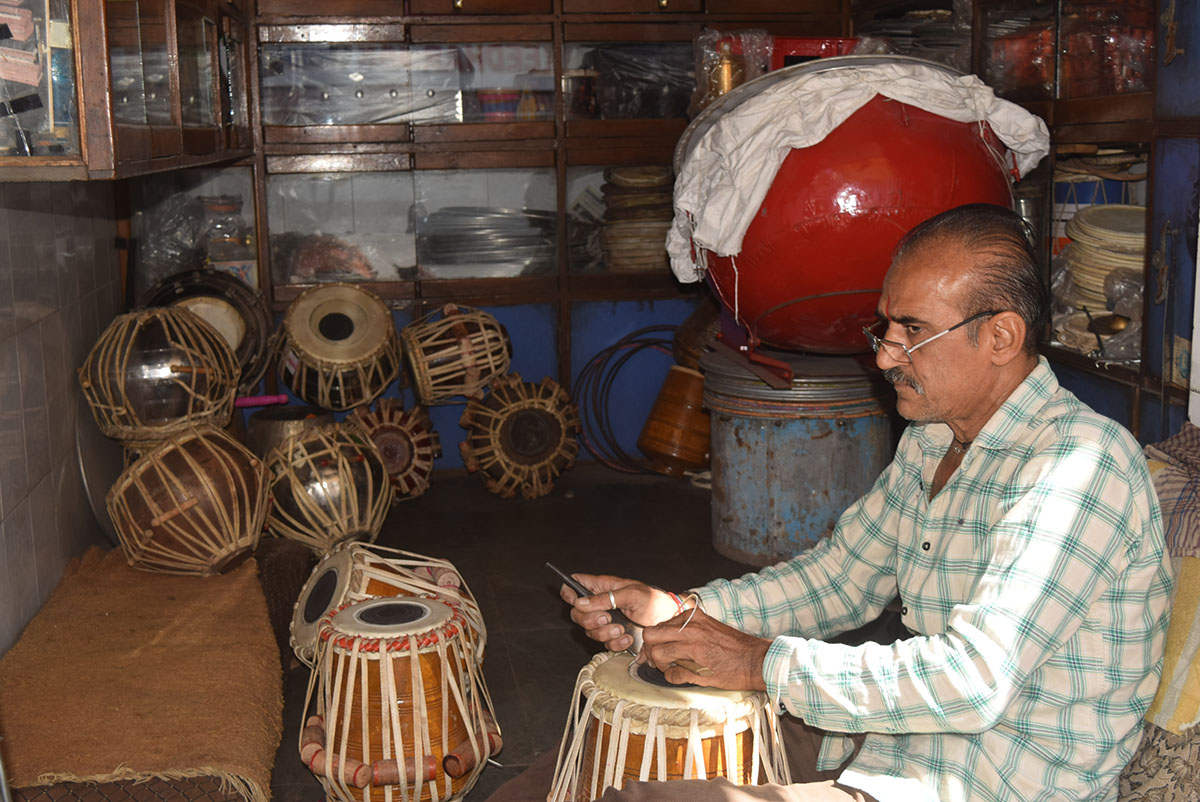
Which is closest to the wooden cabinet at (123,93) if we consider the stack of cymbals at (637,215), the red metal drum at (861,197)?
the red metal drum at (861,197)

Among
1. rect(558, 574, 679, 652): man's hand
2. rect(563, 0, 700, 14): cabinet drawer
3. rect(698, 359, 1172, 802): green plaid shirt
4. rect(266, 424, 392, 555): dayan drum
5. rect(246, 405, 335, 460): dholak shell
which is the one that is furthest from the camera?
rect(563, 0, 700, 14): cabinet drawer

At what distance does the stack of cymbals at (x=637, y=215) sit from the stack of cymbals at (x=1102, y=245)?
9.85ft

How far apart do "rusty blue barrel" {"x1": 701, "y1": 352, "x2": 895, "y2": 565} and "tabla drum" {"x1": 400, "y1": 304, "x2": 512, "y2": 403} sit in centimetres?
168

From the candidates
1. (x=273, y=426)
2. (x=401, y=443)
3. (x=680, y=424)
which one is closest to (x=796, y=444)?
(x=680, y=424)

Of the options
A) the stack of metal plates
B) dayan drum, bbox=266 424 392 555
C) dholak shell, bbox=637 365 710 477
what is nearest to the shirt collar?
dayan drum, bbox=266 424 392 555

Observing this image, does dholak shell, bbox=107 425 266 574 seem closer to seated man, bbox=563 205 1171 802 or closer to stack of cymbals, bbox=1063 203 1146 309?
seated man, bbox=563 205 1171 802

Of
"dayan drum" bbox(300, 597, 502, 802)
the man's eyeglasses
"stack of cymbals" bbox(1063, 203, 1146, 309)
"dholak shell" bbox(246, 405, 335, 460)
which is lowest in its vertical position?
"dayan drum" bbox(300, 597, 502, 802)

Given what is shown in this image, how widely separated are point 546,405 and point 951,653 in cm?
453

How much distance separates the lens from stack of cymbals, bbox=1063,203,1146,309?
3.63 meters

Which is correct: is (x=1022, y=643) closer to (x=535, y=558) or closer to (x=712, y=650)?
(x=712, y=650)

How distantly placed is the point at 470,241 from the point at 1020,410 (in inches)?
204

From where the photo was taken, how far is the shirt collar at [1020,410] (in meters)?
1.95

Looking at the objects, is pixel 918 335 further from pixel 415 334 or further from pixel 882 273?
pixel 415 334

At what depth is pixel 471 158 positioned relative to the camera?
6602 millimetres
